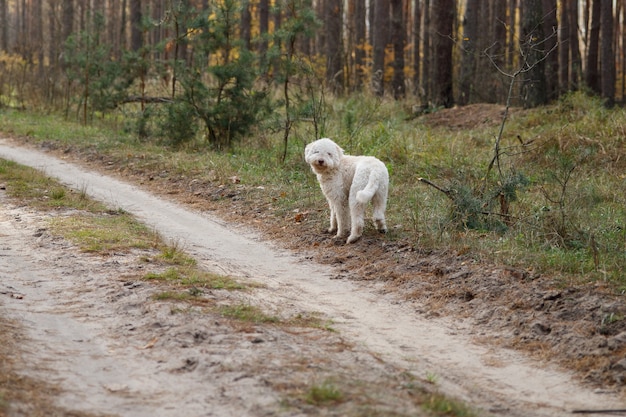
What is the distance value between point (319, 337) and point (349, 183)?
11.5 feet

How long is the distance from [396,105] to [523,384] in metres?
17.7

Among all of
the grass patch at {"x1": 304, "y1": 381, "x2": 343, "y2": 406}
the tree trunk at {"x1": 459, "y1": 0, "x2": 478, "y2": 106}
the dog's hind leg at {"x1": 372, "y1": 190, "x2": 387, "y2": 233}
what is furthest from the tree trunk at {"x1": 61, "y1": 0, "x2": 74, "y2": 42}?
the grass patch at {"x1": 304, "y1": 381, "x2": 343, "y2": 406}

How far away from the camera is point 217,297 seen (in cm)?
687

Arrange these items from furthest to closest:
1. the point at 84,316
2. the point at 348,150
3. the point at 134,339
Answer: the point at 348,150 → the point at 84,316 → the point at 134,339

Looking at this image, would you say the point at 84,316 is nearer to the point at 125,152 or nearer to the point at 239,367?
the point at 239,367

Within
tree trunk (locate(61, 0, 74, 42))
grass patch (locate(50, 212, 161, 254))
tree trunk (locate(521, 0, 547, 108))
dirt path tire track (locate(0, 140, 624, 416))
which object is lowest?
dirt path tire track (locate(0, 140, 624, 416))

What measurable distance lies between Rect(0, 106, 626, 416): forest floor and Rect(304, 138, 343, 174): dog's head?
0.96m

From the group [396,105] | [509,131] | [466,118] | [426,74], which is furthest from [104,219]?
[426,74]

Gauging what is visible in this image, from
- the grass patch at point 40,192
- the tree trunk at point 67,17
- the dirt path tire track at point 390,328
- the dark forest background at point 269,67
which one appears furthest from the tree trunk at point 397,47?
the dirt path tire track at point 390,328

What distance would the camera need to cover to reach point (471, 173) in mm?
12078

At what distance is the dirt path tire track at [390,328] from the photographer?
516 cm

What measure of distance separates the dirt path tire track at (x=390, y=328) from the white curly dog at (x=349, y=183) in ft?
2.58

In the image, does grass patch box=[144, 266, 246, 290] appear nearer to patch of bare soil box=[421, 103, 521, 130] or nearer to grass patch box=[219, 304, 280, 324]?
grass patch box=[219, 304, 280, 324]

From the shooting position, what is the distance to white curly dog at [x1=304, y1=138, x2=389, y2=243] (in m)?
8.86
